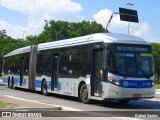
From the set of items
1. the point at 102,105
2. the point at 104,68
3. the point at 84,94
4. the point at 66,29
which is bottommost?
the point at 102,105

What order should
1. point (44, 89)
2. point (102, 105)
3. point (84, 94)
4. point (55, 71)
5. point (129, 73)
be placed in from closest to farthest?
point (129, 73) < point (102, 105) < point (84, 94) < point (55, 71) < point (44, 89)

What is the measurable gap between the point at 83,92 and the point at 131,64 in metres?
3.18

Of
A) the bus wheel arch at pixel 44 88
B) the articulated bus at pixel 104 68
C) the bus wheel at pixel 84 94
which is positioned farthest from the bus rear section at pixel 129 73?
the bus wheel arch at pixel 44 88

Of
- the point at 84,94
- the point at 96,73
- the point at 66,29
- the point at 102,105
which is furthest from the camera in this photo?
the point at 66,29

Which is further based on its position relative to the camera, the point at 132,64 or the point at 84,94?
the point at 84,94

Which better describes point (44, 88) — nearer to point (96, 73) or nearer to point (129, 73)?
point (96, 73)

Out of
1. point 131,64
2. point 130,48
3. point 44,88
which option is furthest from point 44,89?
point 131,64

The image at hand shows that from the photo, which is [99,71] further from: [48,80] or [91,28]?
[91,28]

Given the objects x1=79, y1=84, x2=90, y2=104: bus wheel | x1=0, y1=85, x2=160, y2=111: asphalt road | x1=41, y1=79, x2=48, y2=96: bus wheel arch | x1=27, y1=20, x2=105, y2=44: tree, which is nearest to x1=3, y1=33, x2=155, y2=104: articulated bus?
x1=79, y1=84, x2=90, y2=104: bus wheel

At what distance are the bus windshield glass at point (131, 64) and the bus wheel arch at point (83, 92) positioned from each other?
8.31 feet

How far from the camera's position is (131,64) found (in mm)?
18594

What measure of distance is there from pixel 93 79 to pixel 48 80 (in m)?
6.62

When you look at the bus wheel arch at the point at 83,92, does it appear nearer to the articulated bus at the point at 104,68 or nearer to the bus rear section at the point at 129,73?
the articulated bus at the point at 104,68

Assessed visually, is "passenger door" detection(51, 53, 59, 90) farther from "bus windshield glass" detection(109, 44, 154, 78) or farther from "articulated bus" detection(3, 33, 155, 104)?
"bus windshield glass" detection(109, 44, 154, 78)
